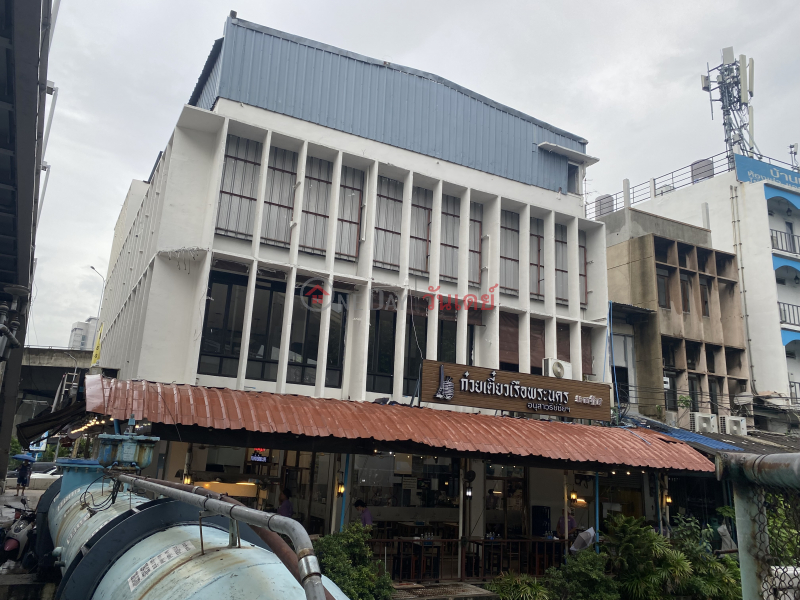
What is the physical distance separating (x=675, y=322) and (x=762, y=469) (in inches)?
946

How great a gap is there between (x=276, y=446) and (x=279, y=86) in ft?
34.8

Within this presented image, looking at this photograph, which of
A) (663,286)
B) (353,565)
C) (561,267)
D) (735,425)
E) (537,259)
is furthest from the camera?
(663,286)

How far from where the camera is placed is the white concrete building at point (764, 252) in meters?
26.2

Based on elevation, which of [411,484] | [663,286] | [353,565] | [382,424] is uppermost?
[663,286]

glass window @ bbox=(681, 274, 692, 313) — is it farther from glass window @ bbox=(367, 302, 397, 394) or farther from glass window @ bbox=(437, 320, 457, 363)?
glass window @ bbox=(367, 302, 397, 394)

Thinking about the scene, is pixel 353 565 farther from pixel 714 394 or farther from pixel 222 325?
pixel 714 394

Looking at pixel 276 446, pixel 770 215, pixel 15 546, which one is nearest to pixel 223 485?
pixel 276 446

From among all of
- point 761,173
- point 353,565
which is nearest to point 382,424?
point 353,565

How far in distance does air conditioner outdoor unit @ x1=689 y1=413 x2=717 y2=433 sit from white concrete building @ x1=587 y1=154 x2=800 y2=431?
3873 millimetres

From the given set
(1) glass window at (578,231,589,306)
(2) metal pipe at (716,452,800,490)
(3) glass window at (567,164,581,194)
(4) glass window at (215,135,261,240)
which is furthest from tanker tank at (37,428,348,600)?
(3) glass window at (567,164,581,194)

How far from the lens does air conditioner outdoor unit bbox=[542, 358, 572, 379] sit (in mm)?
18809

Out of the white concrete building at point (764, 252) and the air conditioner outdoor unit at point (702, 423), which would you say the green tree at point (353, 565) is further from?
the white concrete building at point (764, 252)

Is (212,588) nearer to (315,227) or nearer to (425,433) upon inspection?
(425,433)

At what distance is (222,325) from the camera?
1661 cm
